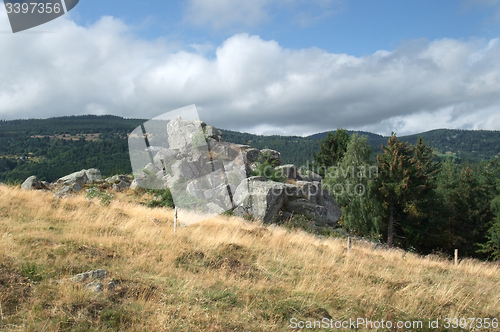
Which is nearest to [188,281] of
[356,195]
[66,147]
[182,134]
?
[182,134]

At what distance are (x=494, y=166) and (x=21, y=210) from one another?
193 ft

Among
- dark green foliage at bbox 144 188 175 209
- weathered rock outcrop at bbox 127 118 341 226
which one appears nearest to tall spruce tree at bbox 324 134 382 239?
weathered rock outcrop at bbox 127 118 341 226

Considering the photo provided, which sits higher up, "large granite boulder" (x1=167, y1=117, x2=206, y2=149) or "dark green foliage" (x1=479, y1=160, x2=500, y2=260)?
"large granite boulder" (x1=167, y1=117, x2=206, y2=149)

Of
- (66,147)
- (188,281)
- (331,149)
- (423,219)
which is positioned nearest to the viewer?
(188,281)

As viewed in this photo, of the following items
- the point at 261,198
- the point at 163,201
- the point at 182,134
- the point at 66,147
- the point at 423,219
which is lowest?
the point at 423,219

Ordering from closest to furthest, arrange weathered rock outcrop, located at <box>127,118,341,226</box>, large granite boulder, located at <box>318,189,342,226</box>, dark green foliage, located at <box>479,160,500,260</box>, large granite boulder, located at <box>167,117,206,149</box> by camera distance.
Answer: weathered rock outcrop, located at <box>127,118,341,226</box>, large granite boulder, located at <box>318,189,342,226</box>, large granite boulder, located at <box>167,117,206,149</box>, dark green foliage, located at <box>479,160,500,260</box>

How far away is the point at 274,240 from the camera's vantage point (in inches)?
408

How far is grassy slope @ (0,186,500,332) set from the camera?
465 centimetres

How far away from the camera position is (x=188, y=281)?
6.04 m

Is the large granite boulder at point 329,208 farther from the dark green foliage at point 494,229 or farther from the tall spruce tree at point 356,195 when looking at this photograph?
the dark green foliage at point 494,229

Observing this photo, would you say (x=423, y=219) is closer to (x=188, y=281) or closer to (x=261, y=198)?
(x=261, y=198)

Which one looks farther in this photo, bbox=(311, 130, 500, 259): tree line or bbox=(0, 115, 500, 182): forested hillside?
bbox=(0, 115, 500, 182): forested hillside

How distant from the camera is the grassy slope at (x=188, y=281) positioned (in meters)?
4.65

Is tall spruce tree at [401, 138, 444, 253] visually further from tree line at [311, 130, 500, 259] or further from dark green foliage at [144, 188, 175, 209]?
dark green foliage at [144, 188, 175, 209]
